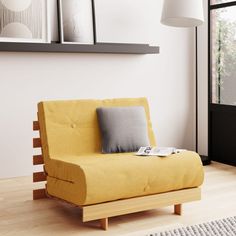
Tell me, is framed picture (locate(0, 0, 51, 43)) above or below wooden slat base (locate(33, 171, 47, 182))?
above

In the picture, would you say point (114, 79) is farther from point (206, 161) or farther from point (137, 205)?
point (137, 205)

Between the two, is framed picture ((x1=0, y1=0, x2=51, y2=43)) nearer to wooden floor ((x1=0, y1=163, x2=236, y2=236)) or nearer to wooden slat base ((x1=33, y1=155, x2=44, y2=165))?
wooden slat base ((x1=33, y1=155, x2=44, y2=165))

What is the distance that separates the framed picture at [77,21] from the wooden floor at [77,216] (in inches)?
64.1

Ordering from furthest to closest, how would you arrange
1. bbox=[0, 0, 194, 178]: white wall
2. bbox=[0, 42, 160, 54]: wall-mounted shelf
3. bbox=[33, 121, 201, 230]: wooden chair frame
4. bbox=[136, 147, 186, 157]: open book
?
bbox=[0, 0, 194, 178]: white wall, bbox=[0, 42, 160, 54]: wall-mounted shelf, bbox=[136, 147, 186, 157]: open book, bbox=[33, 121, 201, 230]: wooden chair frame

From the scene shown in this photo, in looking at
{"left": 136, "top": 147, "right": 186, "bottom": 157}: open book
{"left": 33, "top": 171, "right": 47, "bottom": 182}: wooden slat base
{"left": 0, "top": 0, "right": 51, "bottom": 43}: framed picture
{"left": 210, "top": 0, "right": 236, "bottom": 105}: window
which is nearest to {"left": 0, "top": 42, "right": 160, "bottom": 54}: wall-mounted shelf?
{"left": 0, "top": 0, "right": 51, "bottom": 43}: framed picture

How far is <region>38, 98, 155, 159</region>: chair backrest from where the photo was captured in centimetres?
343

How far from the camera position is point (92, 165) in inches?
116

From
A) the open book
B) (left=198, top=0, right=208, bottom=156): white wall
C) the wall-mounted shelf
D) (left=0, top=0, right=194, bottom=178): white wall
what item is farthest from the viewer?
(left=198, top=0, right=208, bottom=156): white wall

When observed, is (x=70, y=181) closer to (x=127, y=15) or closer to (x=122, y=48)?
(x=122, y=48)

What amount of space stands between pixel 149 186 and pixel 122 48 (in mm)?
2168

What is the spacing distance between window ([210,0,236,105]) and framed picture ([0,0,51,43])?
6.32 ft

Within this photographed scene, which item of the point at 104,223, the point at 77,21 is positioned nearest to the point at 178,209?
the point at 104,223

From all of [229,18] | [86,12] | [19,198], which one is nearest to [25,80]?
[86,12]

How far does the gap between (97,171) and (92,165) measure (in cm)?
6
